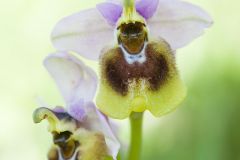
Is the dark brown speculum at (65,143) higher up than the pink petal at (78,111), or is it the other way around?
the pink petal at (78,111)

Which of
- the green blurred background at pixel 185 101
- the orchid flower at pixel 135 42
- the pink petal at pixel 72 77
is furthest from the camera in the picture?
the green blurred background at pixel 185 101

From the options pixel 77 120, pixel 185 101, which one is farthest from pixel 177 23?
pixel 185 101

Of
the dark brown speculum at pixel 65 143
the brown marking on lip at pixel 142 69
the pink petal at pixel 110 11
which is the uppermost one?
Result: the pink petal at pixel 110 11

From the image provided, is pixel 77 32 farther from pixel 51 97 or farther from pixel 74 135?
pixel 51 97

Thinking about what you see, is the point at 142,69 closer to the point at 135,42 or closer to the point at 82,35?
the point at 135,42

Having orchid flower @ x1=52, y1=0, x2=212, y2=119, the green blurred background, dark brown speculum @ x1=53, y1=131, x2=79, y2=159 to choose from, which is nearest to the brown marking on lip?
orchid flower @ x1=52, y1=0, x2=212, y2=119

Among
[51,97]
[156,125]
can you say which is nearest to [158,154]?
[156,125]

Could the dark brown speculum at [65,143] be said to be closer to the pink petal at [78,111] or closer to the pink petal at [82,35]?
the pink petal at [78,111]

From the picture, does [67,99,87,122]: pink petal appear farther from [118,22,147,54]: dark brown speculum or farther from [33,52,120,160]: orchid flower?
[118,22,147,54]: dark brown speculum

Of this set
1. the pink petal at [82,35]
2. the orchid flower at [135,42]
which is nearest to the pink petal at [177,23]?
the orchid flower at [135,42]
